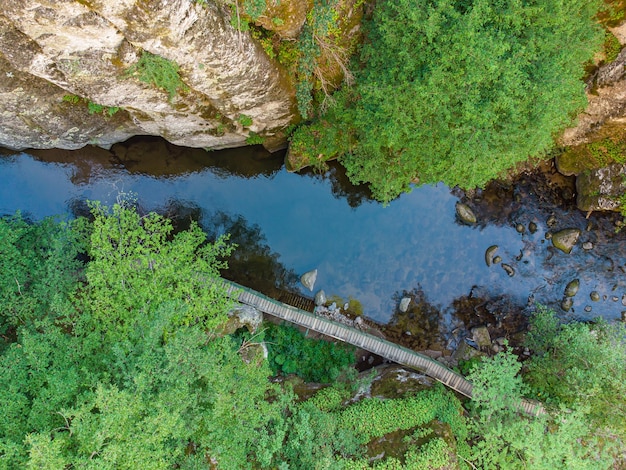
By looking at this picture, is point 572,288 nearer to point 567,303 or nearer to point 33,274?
point 567,303

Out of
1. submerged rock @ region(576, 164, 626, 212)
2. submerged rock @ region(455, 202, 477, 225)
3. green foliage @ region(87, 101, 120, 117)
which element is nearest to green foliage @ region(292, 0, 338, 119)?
green foliage @ region(87, 101, 120, 117)

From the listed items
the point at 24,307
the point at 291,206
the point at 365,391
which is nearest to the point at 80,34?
the point at 24,307

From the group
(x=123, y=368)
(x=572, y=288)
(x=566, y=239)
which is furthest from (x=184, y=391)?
(x=566, y=239)

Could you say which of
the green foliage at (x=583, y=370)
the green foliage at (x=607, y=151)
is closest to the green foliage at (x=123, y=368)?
the green foliage at (x=583, y=370)

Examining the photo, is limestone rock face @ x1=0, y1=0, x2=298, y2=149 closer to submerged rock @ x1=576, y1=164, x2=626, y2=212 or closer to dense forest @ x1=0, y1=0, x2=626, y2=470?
dense forest @ x1=0, y1=0, x2=626, y2=470

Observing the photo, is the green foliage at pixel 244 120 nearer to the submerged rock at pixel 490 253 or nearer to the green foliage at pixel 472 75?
the green foliage at pixel 472 75
